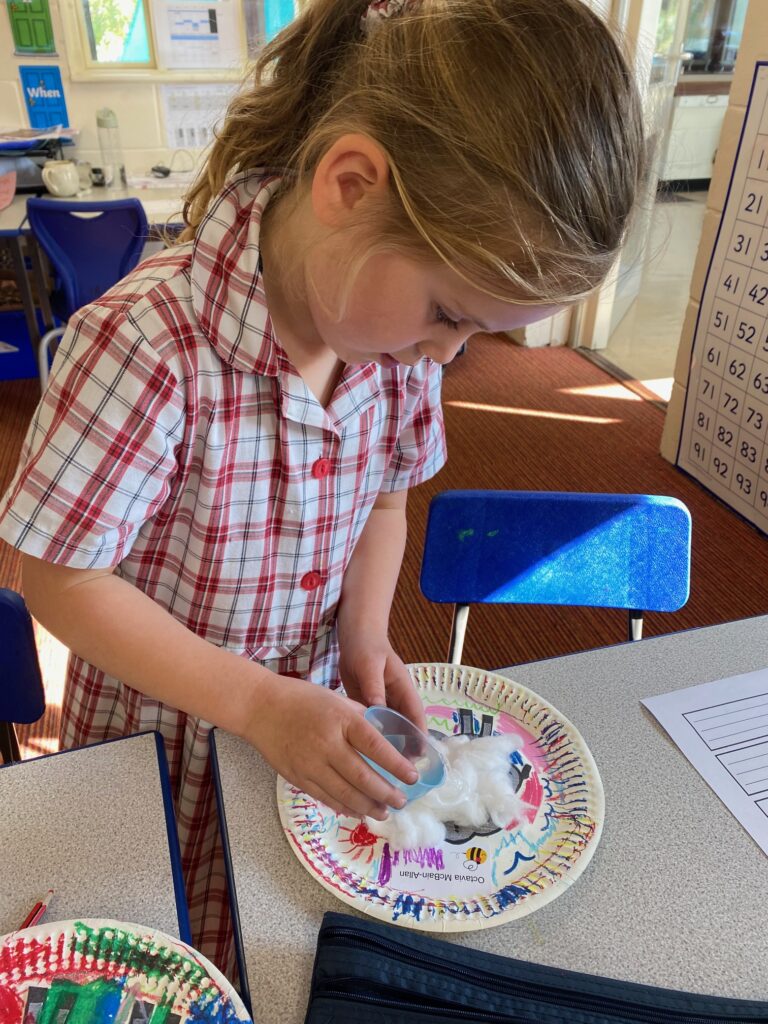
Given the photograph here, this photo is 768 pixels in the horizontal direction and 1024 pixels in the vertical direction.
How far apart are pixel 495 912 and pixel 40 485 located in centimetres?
45

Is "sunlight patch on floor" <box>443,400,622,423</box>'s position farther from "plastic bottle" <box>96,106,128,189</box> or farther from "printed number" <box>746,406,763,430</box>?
"plastic bottle" <box>96,106,128,189</box>

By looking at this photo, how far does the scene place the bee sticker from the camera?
22.3 inches

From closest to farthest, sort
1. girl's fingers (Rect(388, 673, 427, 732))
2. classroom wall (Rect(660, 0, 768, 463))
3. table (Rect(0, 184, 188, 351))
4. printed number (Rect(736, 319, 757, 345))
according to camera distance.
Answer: girl's fingers (Rect(388, 673, 427, 732)), classroom wall (Rect(660, 0, 768, 463)), printed number (Rect(736, 319, 757, 345)), table (Rect(0, 184, 188, 351))

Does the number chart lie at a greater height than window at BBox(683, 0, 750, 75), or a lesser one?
lesser

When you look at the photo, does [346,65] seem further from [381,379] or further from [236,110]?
[381,379]

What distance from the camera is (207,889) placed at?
2.74 feet

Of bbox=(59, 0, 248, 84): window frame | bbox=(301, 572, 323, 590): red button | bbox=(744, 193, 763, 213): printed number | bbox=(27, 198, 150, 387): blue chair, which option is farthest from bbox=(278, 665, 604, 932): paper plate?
bbox=(59, 0, 248, 84): window frame

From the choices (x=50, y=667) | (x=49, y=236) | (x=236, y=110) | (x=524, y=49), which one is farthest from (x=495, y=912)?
(x=49, y=236)

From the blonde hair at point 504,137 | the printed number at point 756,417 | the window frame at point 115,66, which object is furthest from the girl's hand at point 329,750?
the window frame at point 115,66

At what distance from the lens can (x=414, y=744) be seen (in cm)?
64

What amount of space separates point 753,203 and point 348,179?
72.8 inches

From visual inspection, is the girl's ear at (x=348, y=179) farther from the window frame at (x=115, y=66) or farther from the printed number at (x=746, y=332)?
the window frame at (x=115, y=66)

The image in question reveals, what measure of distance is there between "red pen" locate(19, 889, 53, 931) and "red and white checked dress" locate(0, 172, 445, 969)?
0.24m

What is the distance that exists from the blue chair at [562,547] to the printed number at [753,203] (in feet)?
4.66
